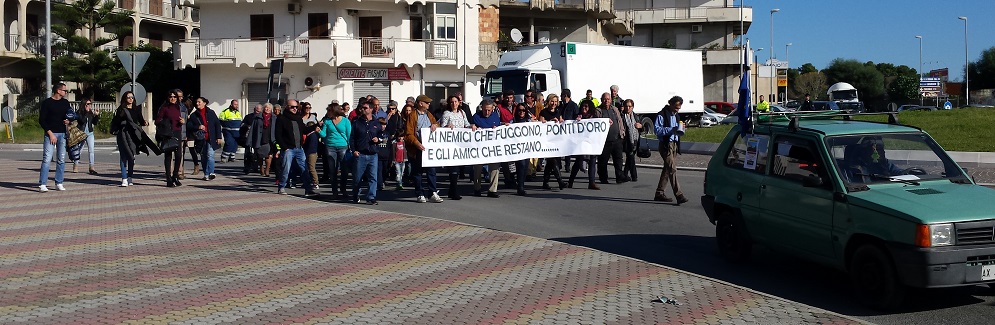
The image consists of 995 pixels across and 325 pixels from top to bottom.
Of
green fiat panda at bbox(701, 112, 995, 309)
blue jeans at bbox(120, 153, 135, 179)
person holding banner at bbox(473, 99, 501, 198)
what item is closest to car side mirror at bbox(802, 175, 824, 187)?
green fiat panda at bbox(701, 112, 995, 309)

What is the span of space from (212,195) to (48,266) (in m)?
7.08

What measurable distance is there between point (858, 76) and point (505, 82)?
2979 inches

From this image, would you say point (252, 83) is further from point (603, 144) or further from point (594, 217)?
point (594, 217)

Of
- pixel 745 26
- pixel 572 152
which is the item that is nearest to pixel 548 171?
pixel 572 152

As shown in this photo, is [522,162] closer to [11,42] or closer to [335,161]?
[335,161]

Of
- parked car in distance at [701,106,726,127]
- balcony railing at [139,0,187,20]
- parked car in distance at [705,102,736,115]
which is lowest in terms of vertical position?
parked car in distance at [701,106,726,127]

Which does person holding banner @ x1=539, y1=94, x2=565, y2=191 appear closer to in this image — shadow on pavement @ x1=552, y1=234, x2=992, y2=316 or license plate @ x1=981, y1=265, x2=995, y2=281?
shadow on pavement @ x1=552, y1=234, x2=992, y2=316

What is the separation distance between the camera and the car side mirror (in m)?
8.62

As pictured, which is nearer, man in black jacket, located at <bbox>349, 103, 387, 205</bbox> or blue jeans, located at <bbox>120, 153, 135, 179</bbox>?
man in black jacket, located at <bbox>349, 103, 387, 205</bbox>

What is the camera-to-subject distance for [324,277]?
8891 mm

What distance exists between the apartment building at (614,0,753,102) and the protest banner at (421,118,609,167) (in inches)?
2122

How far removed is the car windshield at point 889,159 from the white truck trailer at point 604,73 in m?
17.4

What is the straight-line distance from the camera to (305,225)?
12500 mm

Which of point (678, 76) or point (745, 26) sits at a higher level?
point (745, 26)
